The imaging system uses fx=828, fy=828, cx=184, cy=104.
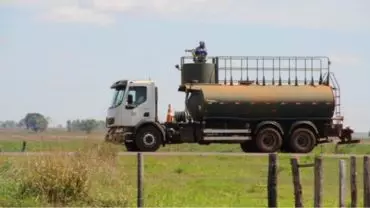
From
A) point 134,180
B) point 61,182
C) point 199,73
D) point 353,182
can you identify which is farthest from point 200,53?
point 353,182

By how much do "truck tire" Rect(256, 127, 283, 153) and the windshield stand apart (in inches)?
225

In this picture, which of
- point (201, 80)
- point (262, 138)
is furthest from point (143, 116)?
point (262, 138)

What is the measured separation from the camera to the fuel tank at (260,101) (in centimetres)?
3275

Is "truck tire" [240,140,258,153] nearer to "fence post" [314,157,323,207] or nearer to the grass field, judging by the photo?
the grass field

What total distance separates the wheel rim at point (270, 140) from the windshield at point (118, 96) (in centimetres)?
601

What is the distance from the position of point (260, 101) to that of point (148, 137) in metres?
4.70

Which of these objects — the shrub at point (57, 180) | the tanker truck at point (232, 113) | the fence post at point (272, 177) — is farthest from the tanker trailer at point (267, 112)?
the fence post at point (272, 177)

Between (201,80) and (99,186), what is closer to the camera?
(99,186)

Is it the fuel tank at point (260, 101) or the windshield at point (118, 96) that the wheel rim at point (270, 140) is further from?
the windshield at point (118, 96)

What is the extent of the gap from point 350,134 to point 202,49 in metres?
7.10

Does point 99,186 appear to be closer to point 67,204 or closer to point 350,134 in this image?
point 67,204

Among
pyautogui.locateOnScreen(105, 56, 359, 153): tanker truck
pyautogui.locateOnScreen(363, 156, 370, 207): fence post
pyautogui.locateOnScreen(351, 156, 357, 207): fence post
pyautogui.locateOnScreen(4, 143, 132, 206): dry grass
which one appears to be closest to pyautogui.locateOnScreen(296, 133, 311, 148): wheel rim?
A: pyautogui.locateOnScreen(105, 56, 359, 153): tanker truck

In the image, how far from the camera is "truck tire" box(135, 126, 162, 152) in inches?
1280

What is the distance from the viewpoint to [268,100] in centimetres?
3319
